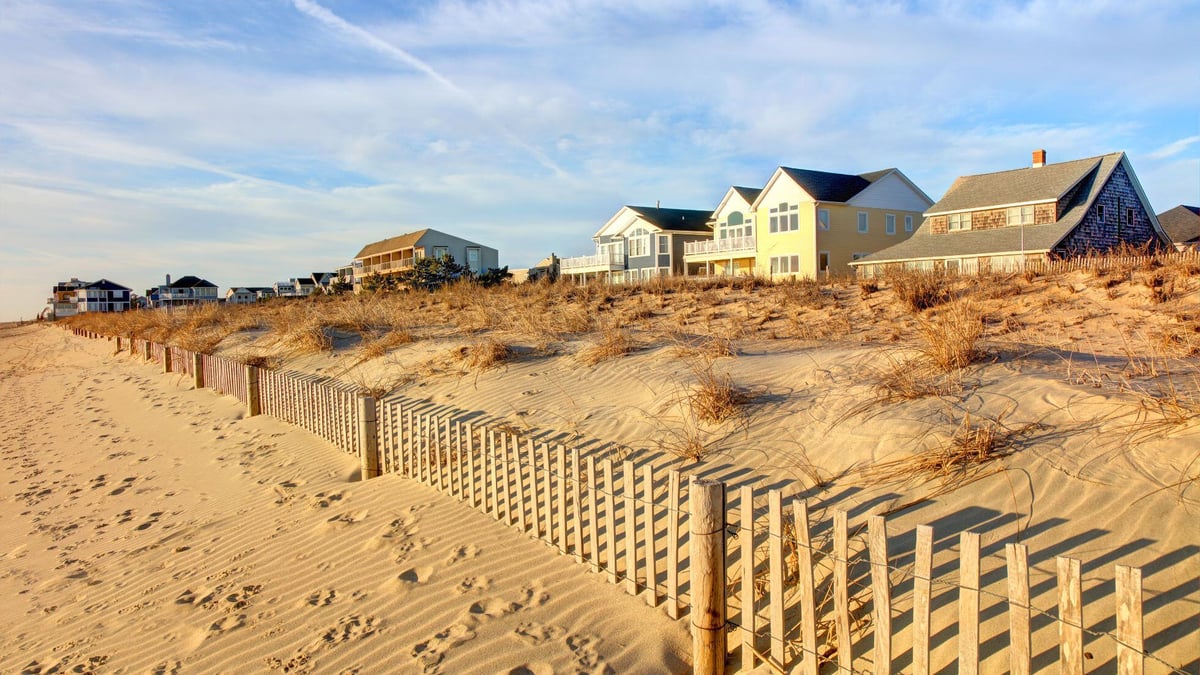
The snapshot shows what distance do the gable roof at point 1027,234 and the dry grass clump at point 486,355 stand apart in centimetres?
2599

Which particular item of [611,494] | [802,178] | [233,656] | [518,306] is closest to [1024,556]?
[611,494]

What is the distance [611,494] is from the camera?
16.1 ft

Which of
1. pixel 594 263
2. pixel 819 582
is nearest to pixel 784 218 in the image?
pixel 594 263

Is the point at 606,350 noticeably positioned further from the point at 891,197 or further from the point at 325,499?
the point at 891,197

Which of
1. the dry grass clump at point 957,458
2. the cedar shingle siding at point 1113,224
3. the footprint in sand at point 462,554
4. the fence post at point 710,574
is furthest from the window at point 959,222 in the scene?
the fence post at point 710,574

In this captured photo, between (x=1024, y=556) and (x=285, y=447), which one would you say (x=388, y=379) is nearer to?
(x=285, y=447)

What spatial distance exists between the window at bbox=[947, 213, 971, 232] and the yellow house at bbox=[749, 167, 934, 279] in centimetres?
586

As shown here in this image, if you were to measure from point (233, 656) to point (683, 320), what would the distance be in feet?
38.5

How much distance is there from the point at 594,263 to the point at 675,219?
22.1 ft

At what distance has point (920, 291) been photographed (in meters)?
14.2

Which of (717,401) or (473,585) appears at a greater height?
(717,401)

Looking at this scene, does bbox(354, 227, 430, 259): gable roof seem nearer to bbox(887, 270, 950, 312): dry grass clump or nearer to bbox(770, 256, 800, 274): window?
bbox(770, 256, 800, 274): window

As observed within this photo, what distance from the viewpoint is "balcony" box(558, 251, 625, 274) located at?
51250 millimetres

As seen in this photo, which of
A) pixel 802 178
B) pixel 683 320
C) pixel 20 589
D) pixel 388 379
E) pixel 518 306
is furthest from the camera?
pixel 802 178
